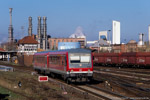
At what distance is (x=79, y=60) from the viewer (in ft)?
74.1

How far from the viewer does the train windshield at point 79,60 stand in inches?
882

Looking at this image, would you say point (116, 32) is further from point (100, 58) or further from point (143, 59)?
point (143, 59)

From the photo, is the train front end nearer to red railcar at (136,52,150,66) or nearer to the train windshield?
the train windshield

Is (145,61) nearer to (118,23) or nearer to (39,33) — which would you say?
(39,33)

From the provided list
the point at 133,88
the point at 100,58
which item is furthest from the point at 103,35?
the point at 133,88

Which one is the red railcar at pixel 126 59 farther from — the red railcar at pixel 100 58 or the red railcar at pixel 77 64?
the red railcar at pixel 77 64

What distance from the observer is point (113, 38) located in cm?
19025

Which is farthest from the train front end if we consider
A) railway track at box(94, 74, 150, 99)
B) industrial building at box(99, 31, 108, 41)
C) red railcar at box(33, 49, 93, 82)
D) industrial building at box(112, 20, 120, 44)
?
industrial building at box(112, 20, 120, 44)

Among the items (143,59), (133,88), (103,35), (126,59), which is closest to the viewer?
(133,88)

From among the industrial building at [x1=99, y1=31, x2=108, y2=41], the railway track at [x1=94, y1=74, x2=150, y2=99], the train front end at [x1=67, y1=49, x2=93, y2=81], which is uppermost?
the industrial building at [x1=99, y1=31, x2=108, y2=41]

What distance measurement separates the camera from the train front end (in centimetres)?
2223

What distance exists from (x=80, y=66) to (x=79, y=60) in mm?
533

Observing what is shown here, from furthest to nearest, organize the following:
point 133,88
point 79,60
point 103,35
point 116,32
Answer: point 116,32
point 103,35
point 79,60
point 133,88

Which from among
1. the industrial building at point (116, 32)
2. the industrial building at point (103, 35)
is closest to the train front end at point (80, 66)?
the industrial building at point (103, 35)
